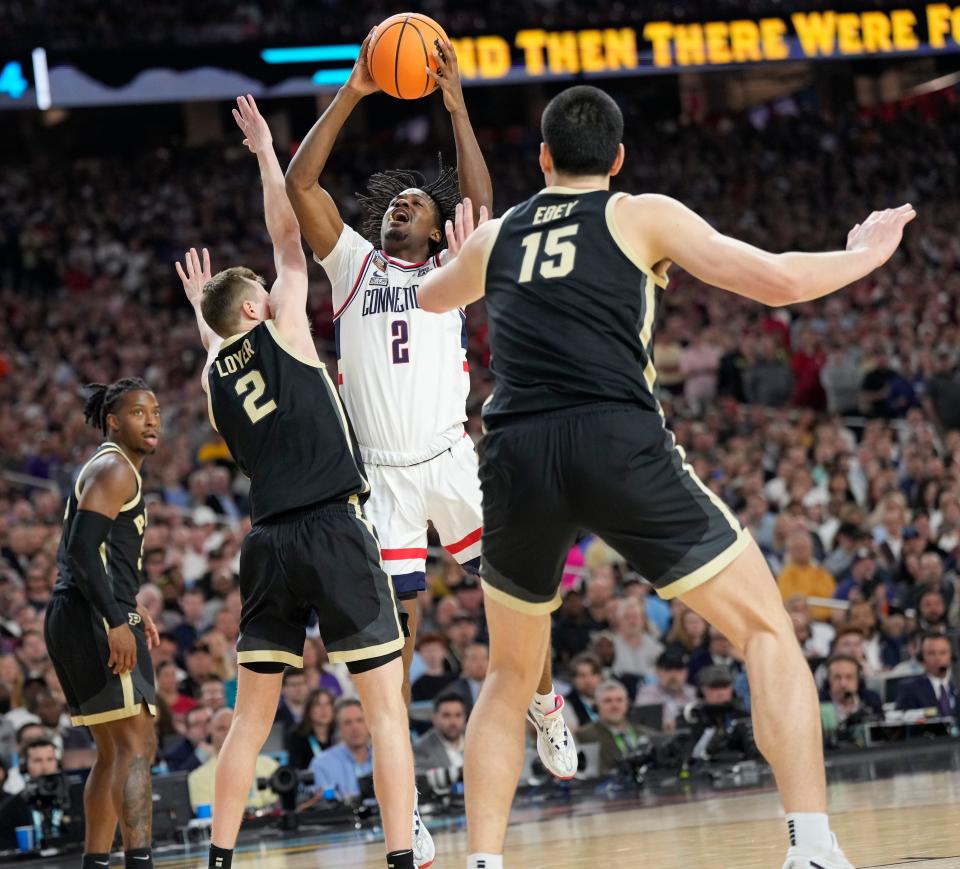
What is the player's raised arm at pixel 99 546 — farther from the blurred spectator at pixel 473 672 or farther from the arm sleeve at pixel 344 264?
the blurred spectator at pixel 473 672

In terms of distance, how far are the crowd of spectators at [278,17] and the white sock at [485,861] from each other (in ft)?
58.7

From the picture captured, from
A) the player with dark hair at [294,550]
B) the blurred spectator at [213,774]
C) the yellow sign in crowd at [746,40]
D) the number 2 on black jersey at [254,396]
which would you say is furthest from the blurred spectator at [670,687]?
the yellow sign in crowd at [746,40]

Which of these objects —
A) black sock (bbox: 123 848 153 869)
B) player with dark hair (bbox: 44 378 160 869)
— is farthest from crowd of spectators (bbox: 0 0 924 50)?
black sock (bbox: 123 848 153 869)

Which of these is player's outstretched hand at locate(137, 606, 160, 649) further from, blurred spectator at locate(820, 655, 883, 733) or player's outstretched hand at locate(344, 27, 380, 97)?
blurred spectator at locate(820, 655, 883, 733)

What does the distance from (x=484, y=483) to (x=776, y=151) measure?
79.8 feet

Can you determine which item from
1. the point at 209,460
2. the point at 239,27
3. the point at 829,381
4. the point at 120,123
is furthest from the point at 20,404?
the point at 120,123

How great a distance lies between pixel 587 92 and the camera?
16.7 feet

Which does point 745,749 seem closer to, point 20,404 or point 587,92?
point 587,92

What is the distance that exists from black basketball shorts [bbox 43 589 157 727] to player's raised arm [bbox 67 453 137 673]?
0.34ft

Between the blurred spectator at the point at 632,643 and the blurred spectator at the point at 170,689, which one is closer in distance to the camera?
the blurred spectator at the point at 170,689

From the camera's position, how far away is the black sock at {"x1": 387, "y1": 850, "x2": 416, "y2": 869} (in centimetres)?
580

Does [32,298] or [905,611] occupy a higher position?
[32,298]

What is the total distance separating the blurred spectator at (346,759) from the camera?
10.8 m

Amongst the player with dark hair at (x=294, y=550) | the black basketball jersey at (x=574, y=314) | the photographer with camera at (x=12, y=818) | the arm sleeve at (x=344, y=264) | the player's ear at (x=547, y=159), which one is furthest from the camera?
the photographer with camera at (x=12, y=818)
